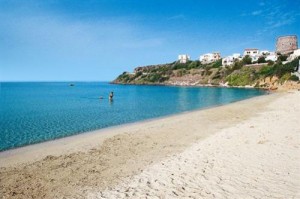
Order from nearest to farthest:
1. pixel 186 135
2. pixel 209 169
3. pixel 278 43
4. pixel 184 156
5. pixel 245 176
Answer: pixel 245 176
pixel 209 169
pixel 184 156
pixel 186 135
pixel 278 43

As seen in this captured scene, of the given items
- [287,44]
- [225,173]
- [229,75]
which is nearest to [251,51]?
[287,44]

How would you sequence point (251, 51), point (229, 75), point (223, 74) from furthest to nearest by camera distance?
point (251, 51)
point (223, 74)
point (229, 75)

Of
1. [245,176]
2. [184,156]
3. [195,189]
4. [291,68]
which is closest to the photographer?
[195,189]

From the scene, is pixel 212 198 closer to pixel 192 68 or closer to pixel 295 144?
pixel 295 144

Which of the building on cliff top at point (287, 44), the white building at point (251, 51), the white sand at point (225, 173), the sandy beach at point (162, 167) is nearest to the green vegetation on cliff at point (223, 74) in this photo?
the white building at point (251, 51)

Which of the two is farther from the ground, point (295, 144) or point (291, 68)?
point (291, 68)

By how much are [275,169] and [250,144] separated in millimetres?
3952

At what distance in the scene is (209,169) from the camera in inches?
399

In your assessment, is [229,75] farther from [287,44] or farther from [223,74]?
[287,44]

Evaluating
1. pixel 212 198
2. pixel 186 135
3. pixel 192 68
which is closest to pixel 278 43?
pixel 192 68

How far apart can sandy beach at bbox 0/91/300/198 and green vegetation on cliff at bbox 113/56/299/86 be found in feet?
246

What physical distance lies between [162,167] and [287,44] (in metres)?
162

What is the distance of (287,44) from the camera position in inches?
5925

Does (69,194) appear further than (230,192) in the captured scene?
Yes
